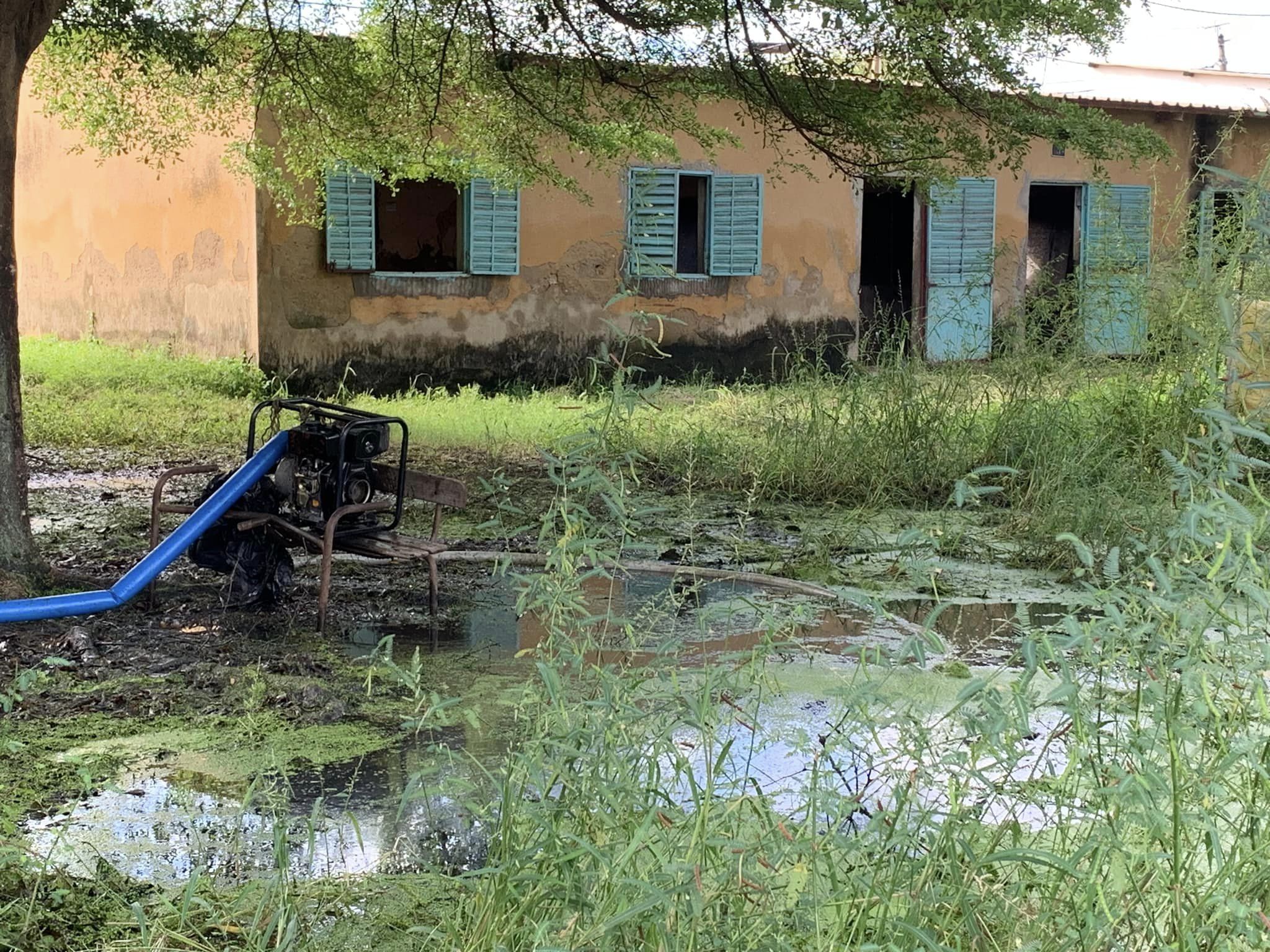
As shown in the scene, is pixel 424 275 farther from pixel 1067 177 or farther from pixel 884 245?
pixel 884 245

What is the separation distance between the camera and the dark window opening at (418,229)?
16438 mm

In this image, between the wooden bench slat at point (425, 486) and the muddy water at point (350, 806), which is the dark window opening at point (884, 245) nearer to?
the wooden bench slat at point (425, 486)

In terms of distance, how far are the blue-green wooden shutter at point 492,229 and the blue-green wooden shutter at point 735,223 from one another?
7.62 feet

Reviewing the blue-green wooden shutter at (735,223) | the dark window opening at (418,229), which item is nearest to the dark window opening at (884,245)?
the blue-green wooden shutter at (735,223)

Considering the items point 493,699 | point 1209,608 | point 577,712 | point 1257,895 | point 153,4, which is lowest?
point 493,699

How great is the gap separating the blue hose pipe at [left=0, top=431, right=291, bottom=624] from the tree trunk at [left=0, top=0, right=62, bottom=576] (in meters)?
0.67

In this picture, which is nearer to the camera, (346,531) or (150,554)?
(150,554)

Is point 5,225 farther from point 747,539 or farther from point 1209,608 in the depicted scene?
point 1209,608

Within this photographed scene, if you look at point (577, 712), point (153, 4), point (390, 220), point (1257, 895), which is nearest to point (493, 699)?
point (577, 712)

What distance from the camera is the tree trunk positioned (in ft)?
19.6

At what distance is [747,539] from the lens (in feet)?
25.6

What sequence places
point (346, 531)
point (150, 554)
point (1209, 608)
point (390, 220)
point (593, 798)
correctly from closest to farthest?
point (1209, 608)
point (593, 798)
point (150, 554)
point (346, 531)
point (390, 220)

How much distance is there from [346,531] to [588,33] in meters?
3.97

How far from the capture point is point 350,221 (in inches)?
509
